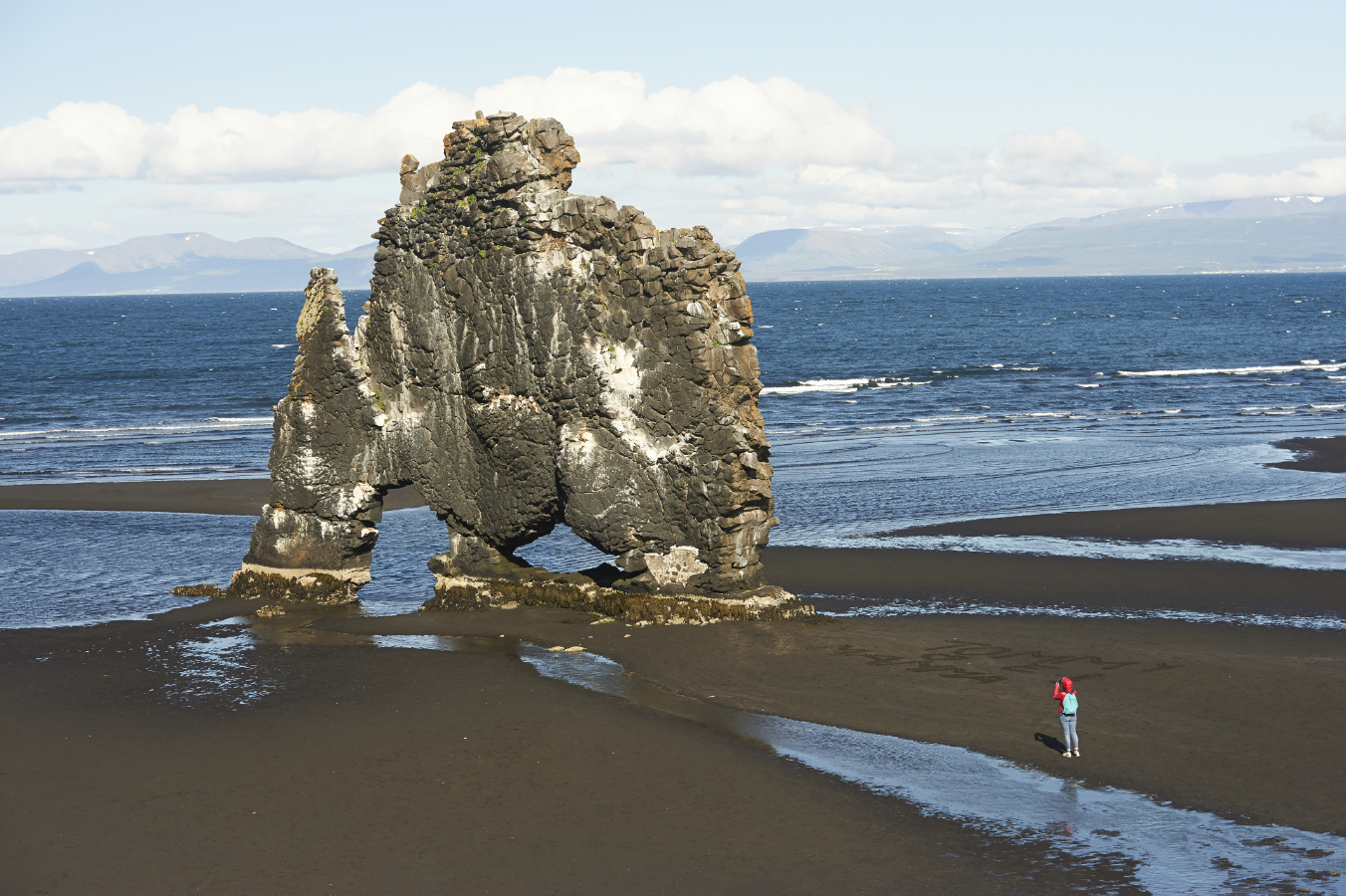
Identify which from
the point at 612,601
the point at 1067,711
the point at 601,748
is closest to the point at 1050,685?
the point at 1067,711

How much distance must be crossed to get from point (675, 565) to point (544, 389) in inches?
138

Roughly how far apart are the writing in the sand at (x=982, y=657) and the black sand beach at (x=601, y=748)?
0.19 ft

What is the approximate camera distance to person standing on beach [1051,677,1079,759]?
41.9ft

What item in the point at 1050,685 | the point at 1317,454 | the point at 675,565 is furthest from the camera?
the point at 1317,454

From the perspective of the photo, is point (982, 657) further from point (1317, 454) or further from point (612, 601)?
point (1317, 454)

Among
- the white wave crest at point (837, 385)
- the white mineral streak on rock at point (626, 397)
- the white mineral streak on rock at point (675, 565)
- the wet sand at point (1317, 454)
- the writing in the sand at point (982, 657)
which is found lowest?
the writing in the sand at point (982, 657)

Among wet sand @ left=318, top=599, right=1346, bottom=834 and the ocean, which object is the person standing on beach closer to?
wet sand @ left=318, top=599, right=1346, bottom=834

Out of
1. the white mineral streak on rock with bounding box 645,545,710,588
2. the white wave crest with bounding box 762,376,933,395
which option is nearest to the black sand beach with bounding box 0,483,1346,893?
the white mineral streak on rock with bounding box 645,545,710,588

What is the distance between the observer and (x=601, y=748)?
13.4 m

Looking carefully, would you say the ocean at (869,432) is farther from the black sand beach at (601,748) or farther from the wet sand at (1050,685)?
the wet sand at (1050,685)

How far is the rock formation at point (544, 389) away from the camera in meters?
17.4

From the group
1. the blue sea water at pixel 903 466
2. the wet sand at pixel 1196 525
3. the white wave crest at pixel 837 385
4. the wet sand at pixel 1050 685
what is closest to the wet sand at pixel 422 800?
the blue sea water at pixel 903 466

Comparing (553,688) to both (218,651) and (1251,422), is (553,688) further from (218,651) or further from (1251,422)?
(1251,422)

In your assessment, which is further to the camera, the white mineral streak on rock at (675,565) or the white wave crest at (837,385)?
the white wave crest at (837,385)
